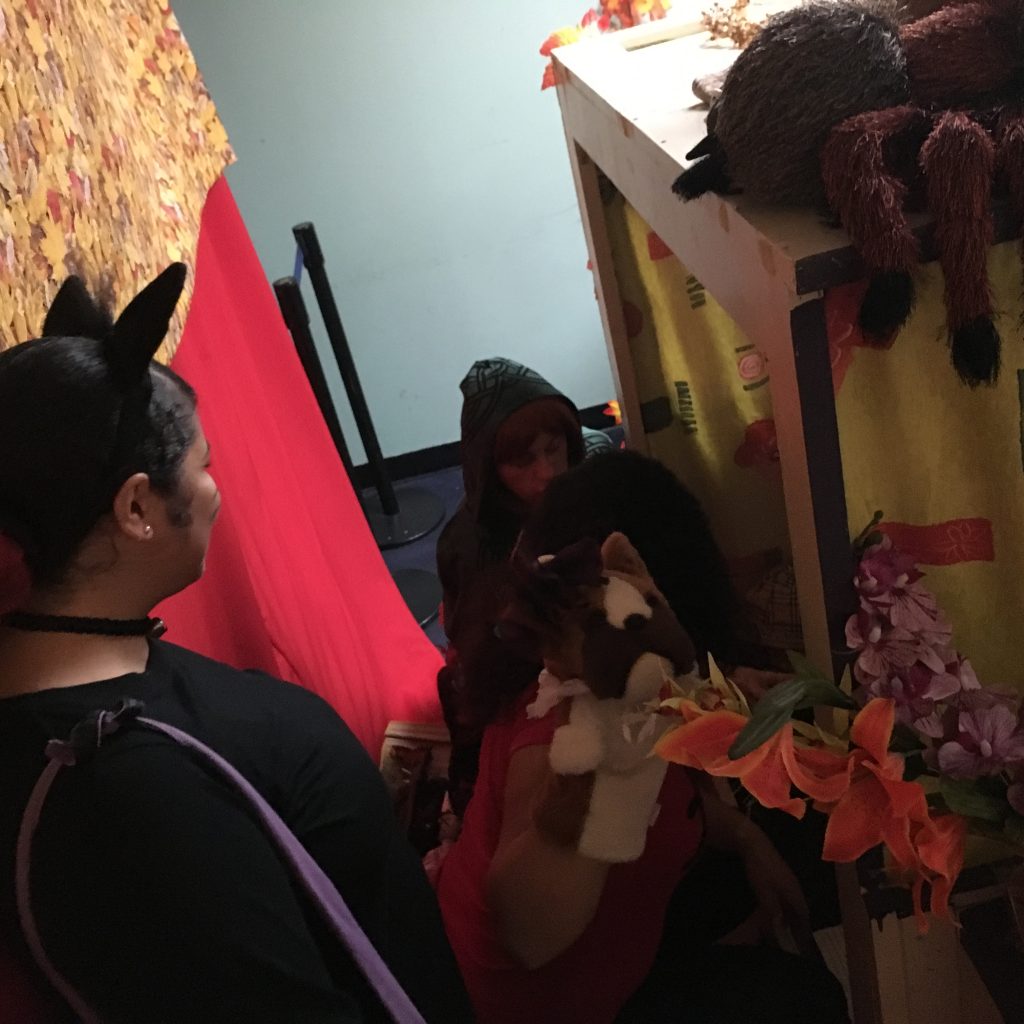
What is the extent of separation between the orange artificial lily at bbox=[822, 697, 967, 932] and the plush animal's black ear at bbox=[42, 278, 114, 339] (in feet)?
2.03

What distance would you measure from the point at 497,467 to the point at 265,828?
34.8 inches

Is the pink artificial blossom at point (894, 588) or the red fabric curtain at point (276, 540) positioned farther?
the red fabric curtain at point (276, 540)

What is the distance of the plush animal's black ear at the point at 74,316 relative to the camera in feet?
2.40

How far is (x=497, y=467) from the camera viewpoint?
1508 millimetres

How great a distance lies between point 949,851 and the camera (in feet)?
2.00

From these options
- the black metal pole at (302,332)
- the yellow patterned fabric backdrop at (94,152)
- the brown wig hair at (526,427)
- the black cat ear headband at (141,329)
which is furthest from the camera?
the black metal pole at (302,332)

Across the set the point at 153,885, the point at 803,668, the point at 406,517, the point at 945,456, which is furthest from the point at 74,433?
the point at 406,517

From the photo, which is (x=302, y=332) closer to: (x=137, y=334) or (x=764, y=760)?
(x=137, y=334)

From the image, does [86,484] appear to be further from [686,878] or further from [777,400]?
[686,878]

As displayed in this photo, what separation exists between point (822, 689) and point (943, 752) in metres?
0.09

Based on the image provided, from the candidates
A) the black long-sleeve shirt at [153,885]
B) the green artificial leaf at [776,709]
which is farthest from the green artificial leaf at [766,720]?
the black long-sleeve shirt at [153,885]

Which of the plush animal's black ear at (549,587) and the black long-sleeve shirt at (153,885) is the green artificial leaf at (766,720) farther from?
the black long-sleeve shirt at (153,885)

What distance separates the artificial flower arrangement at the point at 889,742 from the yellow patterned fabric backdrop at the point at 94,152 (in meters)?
0.62

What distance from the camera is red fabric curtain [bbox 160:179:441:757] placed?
4.36 ft
